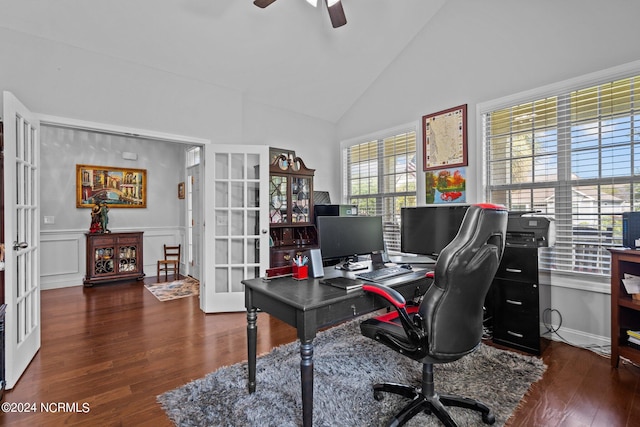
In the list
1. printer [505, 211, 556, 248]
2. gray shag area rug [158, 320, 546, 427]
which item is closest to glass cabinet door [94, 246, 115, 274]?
gray shag area rug [158, 320, 546, 427]

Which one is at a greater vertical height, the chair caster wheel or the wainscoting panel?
the wainscoting panel

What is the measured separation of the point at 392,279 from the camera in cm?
206

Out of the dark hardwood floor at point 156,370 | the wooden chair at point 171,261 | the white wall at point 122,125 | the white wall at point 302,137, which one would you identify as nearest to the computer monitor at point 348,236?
the dark hardwood floor at point 156,370

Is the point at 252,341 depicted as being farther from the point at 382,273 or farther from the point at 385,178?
the point at 385,178

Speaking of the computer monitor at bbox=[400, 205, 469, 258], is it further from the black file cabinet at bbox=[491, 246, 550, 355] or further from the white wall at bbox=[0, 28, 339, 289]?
the white wall at bbox=[0, 28, 339, 289]

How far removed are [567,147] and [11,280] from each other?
470cm

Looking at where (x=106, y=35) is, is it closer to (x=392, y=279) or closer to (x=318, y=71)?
(x=318, y=71)

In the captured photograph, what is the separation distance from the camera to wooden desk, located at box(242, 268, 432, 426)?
1.56 m

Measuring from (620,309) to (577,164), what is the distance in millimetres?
1278

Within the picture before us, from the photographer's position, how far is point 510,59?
320 cm

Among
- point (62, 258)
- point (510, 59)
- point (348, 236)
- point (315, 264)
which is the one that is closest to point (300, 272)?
point (315, 264)

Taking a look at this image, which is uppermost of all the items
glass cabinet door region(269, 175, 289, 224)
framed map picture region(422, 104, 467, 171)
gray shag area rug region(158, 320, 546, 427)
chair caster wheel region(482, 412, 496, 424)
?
framed map picture region(422, 104, 467, 171)

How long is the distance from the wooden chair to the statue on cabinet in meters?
1.03

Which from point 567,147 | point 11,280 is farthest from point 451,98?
point 11,280
